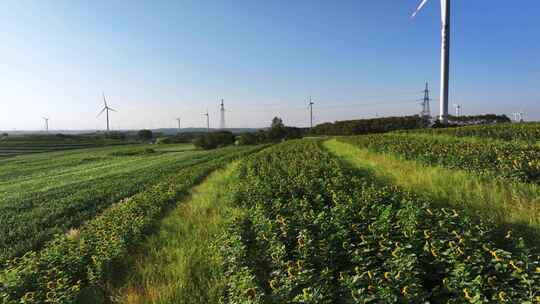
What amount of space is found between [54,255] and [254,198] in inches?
178

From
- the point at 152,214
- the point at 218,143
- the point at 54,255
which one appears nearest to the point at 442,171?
the point at 152,214

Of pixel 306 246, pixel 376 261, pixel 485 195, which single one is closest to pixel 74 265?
pixel 306 246

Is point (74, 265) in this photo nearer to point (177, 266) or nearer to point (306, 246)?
point (177, 266)

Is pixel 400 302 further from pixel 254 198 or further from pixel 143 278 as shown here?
pixel 254 198

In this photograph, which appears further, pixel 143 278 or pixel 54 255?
pixel 54 255

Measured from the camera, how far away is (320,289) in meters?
3.14

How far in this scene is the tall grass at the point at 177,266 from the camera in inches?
167

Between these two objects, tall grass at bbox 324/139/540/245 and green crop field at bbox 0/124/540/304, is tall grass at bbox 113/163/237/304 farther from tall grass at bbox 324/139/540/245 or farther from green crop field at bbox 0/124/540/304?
tall grass at bbox 324/139/540/245

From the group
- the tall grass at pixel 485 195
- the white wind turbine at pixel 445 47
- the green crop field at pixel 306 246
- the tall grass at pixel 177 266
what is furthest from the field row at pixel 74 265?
the white wind turbine at pixel 445 47

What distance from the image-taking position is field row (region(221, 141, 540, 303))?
2969 mm

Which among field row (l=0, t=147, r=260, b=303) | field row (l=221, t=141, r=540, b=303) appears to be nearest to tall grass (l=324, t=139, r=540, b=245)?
field row (l=221, t=141, r=540, b=303)

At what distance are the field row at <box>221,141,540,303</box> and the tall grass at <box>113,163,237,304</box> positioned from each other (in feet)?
1.36

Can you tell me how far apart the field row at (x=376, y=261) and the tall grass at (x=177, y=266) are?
0.42 metres

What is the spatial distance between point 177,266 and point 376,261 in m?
3.29
